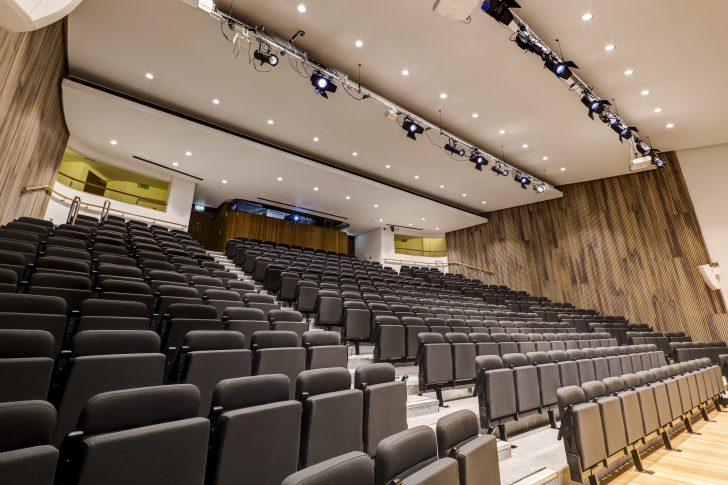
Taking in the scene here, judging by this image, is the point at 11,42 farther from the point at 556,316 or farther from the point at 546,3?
the point at 556,316

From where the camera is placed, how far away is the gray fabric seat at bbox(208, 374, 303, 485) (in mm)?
1068

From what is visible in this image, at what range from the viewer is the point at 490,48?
4.21 m

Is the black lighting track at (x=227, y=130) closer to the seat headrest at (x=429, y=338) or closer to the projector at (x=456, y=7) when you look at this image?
the projector at (x=456, y=7)

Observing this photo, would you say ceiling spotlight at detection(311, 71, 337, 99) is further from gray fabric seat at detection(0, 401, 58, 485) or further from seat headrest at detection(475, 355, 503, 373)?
gray fabric seat at detection(0, 401, 58, 485)

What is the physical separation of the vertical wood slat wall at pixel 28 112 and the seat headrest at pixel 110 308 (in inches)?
107

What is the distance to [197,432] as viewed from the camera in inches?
39.1

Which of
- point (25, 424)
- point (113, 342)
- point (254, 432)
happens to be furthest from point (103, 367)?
point (254, 432)

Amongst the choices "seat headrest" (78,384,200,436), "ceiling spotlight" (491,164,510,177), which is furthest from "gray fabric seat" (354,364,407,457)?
"ceiling spotlight" (491,164,510,177)

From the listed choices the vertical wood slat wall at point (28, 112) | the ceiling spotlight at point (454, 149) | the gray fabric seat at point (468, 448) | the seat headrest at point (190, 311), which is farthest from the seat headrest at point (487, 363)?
the vertical wood slat wall at point (28, 112)

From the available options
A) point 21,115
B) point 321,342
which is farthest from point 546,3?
point 21,115

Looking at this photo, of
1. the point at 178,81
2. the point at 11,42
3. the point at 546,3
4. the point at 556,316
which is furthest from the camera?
the point at 556,316

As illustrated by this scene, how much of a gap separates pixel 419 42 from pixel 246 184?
203 inches

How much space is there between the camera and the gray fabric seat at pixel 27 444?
2.29 feet

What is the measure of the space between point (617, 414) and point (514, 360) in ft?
2.06
